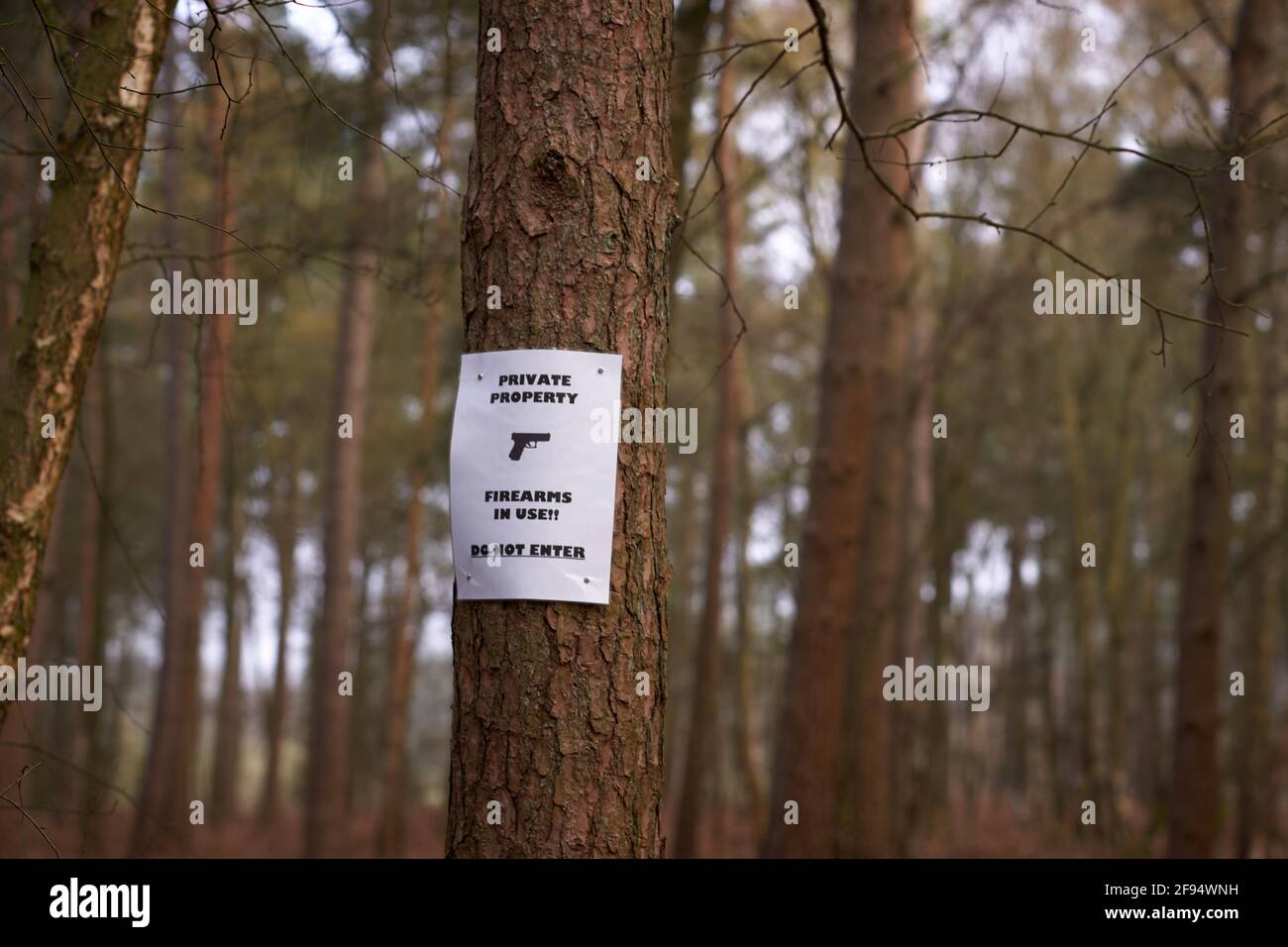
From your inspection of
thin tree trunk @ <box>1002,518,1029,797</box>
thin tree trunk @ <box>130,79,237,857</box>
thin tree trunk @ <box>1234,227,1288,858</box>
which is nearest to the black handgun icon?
thin tree trunk @ <box>130,79,237,857</box>

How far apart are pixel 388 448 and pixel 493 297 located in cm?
1571

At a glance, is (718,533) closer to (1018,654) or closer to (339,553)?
(339,553)

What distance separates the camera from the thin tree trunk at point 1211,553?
5.93 meters

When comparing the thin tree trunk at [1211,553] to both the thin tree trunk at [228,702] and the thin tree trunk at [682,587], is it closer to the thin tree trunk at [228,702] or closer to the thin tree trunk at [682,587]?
the thin tree trunk at [682,587]

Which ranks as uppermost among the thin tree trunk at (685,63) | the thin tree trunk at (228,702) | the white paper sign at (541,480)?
the thin tree trunk at (685,63)

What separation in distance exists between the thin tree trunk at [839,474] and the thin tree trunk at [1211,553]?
1.71m

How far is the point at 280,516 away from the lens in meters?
17.4

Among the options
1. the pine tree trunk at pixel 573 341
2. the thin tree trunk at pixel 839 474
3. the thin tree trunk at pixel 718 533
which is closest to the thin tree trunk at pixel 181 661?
the thin tree trunk at pixel 718 533

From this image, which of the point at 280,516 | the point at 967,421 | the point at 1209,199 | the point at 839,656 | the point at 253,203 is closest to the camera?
the point at 1209,199

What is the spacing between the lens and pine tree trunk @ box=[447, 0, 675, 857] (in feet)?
7.04

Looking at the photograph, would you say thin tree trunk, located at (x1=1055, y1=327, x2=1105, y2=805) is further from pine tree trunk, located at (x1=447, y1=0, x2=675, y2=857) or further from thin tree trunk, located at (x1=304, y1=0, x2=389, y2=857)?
pine tree trunk, located at (x1=447, y1=0, x2=675, y2=857)

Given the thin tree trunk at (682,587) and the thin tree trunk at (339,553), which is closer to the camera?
the thin tree trunk at (339,553)
